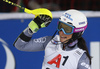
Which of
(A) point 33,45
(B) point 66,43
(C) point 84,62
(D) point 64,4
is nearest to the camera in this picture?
(C) point 84,62

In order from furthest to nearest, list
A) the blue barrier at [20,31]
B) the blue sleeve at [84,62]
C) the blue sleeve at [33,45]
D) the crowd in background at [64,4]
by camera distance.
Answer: the crowd in background at [64,4] < the blue barrier at [20,31] < the blue sleeve at [33,45] < the blue sleeve at [84,62]

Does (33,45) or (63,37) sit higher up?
(63,37)

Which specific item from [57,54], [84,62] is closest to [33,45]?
[57,54]

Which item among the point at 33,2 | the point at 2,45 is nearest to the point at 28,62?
the point at 2,45

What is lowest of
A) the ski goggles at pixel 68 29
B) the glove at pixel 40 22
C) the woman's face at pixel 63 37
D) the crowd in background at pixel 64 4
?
the crowd in background at pixel 64 4

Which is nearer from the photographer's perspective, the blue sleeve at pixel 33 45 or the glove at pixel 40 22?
the glove at pixel 40 22

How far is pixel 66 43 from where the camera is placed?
3023 mm

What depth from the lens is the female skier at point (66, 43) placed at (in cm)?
294

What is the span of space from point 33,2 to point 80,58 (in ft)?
6.22

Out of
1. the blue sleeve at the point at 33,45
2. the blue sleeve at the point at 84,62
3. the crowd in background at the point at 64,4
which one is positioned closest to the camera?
the blue sleeve at the point at 84,62

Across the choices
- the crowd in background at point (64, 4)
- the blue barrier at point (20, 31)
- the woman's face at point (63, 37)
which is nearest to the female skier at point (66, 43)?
the woman's face at point (63, 37)

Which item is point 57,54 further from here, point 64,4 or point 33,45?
point 64,4

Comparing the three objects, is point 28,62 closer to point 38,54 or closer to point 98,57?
point 38,54

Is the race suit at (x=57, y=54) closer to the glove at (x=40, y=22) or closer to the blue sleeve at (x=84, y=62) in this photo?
the blue sleeve at (x=84, y=62)
